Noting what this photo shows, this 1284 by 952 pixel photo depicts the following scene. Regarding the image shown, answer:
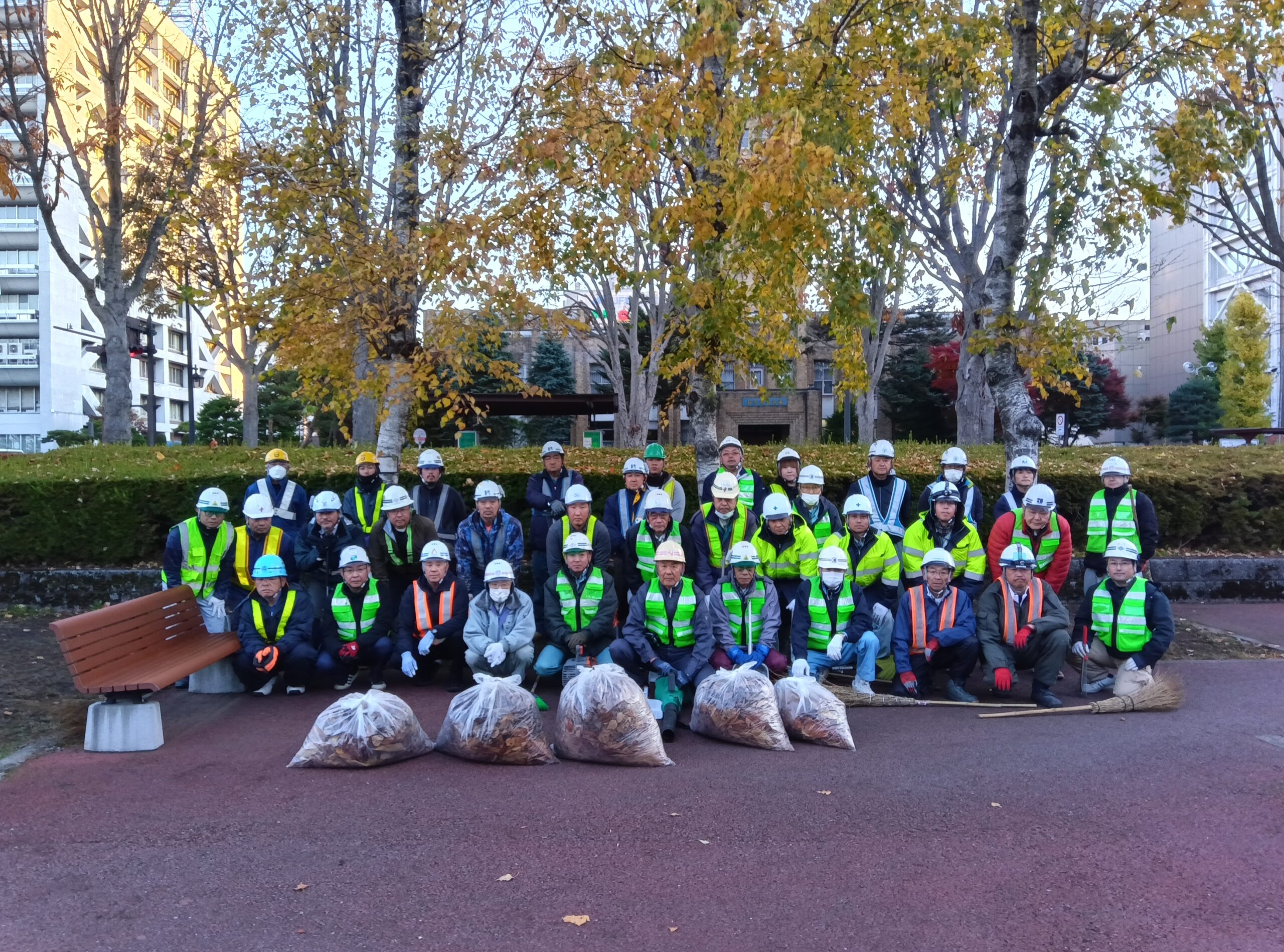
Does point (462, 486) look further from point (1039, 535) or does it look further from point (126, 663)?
point (1039, 535)

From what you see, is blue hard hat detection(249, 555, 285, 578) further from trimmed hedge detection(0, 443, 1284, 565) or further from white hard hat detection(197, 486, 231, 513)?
trimmed hedge detection(0, 443, 1284, 565)

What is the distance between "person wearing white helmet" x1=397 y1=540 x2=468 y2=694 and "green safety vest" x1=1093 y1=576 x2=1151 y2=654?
16.2 feet

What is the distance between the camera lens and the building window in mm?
57031

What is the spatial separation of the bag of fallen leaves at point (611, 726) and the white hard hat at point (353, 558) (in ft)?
8.64

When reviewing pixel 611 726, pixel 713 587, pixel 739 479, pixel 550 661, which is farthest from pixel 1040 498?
pixel 611 726

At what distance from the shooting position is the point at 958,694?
24.9ft

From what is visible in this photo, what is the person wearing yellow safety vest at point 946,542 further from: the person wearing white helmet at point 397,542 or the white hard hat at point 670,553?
the person wearing white helmet at point 397,542

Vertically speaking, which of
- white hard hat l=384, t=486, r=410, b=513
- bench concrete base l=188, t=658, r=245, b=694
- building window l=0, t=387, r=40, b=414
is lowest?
bench concrete base l=188, t=658, r=245, b=694

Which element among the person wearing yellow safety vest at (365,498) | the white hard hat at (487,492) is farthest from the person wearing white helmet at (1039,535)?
the person wearing yellow safety vest at (365,498)

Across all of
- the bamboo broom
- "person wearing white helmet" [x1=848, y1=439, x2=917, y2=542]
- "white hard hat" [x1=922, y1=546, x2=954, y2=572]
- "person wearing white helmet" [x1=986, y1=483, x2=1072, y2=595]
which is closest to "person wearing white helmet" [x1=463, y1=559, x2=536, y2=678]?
"white hard hat" [x1=922, y1=546, x2=954, y2=572]

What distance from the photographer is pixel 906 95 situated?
34.7 feet

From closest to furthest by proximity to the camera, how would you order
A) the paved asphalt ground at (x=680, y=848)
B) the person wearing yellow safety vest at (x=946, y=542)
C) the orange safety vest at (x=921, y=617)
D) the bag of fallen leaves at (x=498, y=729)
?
the paved asphalt ground at (x=680, y=848) < the bag of fallen leaves at (x=498, y=729) < the orange safety vest at (x=921, y=617) < the person wearing yellow safety vest at (x=946, y=542)

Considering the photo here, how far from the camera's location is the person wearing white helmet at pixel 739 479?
9.02 m

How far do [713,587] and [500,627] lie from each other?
1678mm
